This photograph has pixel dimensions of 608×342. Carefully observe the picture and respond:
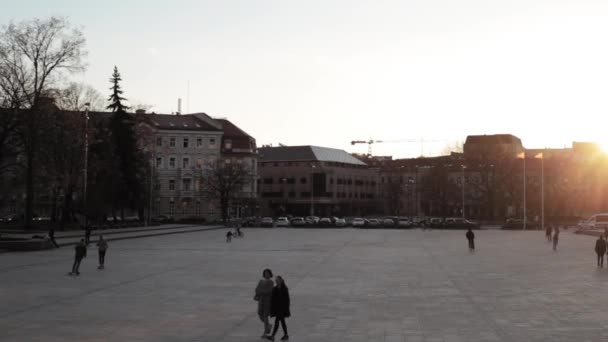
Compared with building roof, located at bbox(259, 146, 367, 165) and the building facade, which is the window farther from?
building roof, located at bbox(259, 146, 367, 165)

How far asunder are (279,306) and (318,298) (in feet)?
21.7

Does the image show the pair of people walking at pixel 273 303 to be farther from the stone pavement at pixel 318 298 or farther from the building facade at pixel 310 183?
the building facade at pixel 310 183

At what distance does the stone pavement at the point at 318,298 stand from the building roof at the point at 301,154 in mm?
117474

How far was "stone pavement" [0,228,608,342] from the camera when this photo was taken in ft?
51.2

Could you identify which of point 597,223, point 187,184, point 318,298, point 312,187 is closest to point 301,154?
point 312,187

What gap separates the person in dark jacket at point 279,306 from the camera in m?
14.9

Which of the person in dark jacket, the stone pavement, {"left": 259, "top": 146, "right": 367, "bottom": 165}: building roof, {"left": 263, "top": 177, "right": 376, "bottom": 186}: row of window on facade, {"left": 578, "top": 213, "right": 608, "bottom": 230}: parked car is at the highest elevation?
{"left": 259, "top": 146, "right": 367, "bottom": 165}: building roof

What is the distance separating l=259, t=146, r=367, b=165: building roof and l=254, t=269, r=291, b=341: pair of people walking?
138 meters

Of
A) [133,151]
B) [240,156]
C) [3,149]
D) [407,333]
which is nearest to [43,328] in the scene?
[407,333]

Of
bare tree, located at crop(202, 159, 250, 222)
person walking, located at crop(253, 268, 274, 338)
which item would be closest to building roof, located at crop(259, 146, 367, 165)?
bare tree, located at crop(202, 159, 250, 222)

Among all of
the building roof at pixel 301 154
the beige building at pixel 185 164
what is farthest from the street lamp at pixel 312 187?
the beige building at pixel 185 164

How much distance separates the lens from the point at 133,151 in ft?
271

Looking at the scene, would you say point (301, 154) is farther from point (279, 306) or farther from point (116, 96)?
point (279, 306)

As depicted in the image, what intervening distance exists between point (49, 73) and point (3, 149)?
683 centimetres
